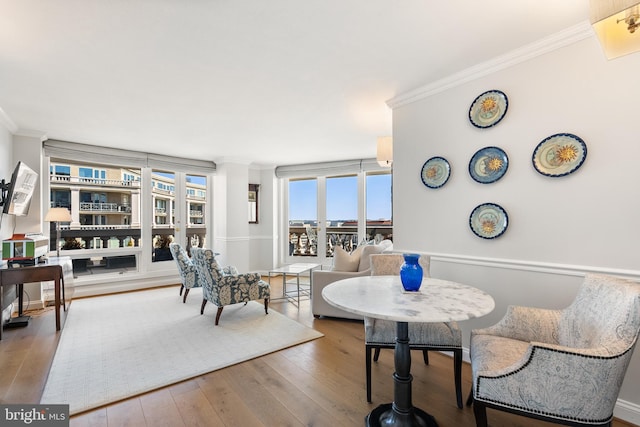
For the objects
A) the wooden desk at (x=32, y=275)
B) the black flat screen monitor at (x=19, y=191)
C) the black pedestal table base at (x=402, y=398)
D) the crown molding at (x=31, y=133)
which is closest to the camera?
the black pedestal table base at (x=402, y=398)

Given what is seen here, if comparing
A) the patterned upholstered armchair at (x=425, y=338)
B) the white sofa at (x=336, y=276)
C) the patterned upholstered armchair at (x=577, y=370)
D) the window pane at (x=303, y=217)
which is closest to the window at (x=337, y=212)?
the window pane at (x=303, y=217)

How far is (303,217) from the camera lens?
627cm

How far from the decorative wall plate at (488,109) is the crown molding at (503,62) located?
0.58 ft

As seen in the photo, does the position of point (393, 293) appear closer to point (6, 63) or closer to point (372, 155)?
point (6, 63)

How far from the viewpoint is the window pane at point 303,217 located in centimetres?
615

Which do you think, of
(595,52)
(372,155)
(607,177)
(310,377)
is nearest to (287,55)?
(595,52)

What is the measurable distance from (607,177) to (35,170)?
5.77 metres

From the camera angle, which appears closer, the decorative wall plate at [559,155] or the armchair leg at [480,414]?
the armchair leg at [480,414]

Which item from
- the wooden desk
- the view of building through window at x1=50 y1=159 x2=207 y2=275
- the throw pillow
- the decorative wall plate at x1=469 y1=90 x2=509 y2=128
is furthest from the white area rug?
the decorative wall plate at x1=469 y1=90 x2=509 y2=128

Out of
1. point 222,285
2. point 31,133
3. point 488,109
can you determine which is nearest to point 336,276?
point 222,285

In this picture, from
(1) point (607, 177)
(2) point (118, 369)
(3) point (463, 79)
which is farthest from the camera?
(3) point (463, 79)

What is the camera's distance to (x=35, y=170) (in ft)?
12.5

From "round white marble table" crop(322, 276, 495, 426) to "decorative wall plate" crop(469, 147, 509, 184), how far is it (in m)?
0.95

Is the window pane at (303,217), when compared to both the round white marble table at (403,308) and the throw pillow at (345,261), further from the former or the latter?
the round white marble table at (403,308)
